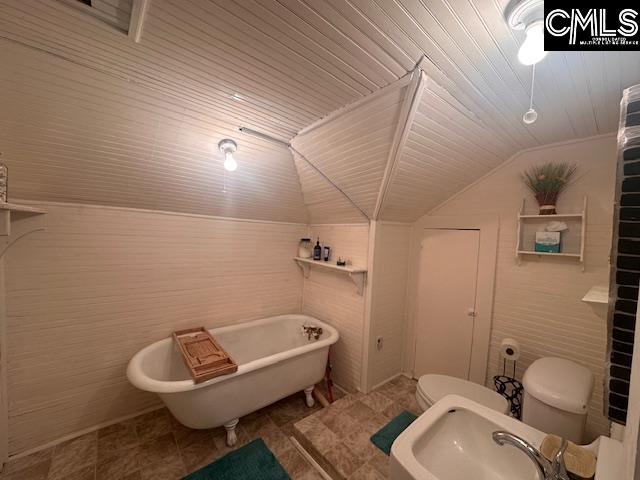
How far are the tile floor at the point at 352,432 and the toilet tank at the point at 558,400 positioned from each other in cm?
96

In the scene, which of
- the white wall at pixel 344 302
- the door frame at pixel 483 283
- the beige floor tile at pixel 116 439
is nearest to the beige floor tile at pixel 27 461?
the beige floor tile at pixel 116 439

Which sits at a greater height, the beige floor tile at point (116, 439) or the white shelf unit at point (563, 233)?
the white shelf unit at point (563, 233)

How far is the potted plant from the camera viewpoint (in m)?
1.83

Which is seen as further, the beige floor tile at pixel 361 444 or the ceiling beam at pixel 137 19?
the beige floor tile at pixel 361 444

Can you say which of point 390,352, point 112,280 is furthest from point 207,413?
point 390,352

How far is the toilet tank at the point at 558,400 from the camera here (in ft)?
3.92

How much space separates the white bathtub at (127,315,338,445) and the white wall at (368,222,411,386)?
1.66ft

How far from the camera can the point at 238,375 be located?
1.82 m

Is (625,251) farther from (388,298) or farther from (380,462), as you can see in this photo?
(388,298)

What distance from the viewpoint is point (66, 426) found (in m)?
1.88

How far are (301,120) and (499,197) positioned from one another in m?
1.85

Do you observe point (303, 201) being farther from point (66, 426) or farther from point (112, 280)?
point (66, 426)

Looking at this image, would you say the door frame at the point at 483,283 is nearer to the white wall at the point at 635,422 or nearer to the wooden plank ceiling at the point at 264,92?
the wooden plank ceiling at the point at 264,92

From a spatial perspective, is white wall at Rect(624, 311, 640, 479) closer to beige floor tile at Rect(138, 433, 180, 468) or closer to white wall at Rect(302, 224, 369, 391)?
white wall at Rect(302, 224, 369, 391)
